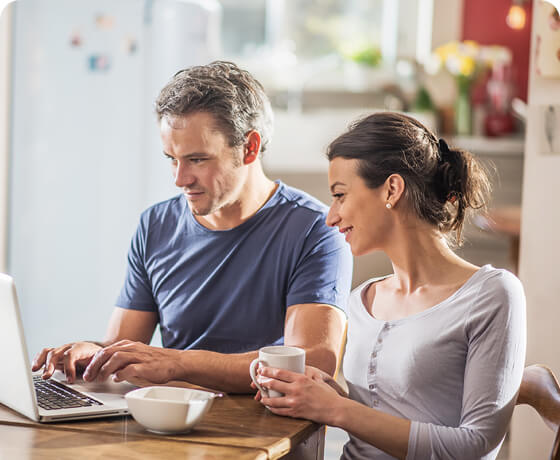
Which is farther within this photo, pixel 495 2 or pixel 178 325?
pixel 495 2

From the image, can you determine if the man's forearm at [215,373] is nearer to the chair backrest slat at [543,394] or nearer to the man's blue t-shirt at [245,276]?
the man's blue t-shirt at [245,276]

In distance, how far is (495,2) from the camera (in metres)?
4.98

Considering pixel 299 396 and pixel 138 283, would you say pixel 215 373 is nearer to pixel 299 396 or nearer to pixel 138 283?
pixel 299 396

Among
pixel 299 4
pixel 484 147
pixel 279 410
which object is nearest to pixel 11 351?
pixel 279 410

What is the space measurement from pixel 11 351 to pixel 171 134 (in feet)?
2.18

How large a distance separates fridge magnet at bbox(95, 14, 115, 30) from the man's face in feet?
6.16

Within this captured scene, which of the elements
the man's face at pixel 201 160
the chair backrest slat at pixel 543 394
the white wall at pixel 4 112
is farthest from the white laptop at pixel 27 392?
the white wall at pixel 4 112

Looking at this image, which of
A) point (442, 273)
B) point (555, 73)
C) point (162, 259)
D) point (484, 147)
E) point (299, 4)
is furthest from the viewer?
point (299, 4)

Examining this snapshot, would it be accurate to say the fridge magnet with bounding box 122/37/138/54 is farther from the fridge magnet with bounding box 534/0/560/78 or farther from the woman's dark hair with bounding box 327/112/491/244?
the woman's dark hair with bounding box 327/112/491/244

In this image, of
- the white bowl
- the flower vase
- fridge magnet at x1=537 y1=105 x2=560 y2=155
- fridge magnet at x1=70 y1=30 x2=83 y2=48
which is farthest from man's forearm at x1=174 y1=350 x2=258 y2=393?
the flower vase

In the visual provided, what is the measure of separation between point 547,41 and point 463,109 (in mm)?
2782

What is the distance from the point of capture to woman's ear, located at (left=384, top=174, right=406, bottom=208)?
145 cm

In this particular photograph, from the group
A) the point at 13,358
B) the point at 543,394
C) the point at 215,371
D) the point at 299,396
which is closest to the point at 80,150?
the point at 215,371

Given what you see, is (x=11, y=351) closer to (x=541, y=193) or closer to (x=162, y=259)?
(x=162, y=259)
